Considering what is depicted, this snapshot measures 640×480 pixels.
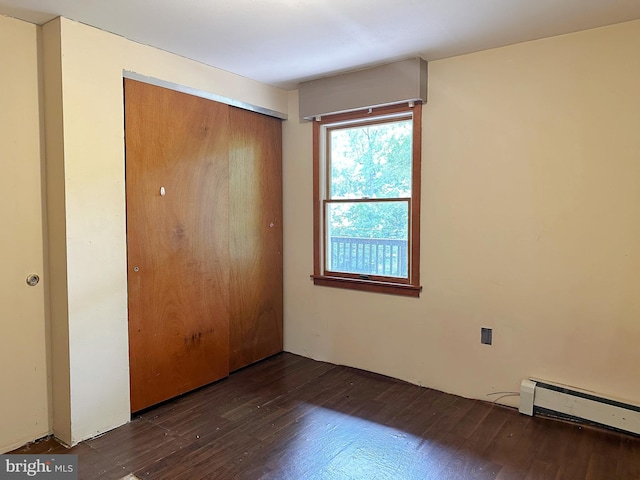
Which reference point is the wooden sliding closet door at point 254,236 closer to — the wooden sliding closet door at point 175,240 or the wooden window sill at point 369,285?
the wooden sliding closet door at point 175,240

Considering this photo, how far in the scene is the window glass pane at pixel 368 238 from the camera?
3.47 metres

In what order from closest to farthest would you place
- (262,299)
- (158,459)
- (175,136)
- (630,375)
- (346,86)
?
(158,459), (630,375), (175,136), (346,86), (262,299)

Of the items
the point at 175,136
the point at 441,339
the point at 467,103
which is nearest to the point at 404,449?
the point at 441,339

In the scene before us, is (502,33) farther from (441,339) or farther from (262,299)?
(262,299)

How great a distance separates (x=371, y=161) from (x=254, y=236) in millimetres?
1234

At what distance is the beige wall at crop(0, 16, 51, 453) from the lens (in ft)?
8.03

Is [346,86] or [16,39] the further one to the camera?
[346,86]

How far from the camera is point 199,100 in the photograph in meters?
3.24

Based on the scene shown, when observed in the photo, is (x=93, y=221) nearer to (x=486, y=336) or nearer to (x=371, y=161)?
(x=371, y=161)

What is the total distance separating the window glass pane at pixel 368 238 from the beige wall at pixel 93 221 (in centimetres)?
179

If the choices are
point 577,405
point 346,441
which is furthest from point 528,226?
point 346,441

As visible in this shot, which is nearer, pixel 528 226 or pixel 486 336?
pixel 528 226

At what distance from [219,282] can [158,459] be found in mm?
1404

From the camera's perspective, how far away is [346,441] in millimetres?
2588
